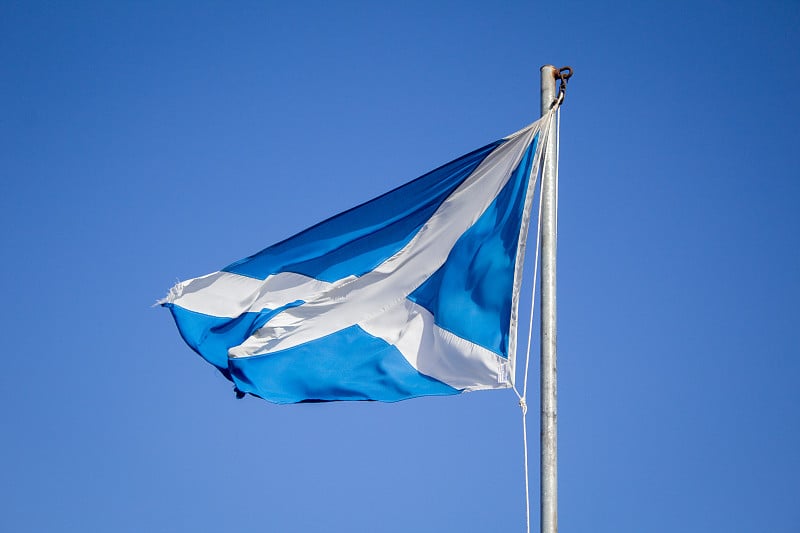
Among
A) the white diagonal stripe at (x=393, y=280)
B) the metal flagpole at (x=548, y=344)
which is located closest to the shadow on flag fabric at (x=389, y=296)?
the white diagonal stripe at (x=393, y=280)

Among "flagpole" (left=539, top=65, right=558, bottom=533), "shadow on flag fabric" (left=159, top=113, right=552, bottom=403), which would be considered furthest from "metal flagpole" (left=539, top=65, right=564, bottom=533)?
"shadow on flag fabric" (left=159, top=113, right=552, bottom=403)

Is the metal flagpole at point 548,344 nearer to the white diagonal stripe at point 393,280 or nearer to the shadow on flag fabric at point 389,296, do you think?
the shadow on flag fabric at point 389,296

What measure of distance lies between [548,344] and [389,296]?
307 cm

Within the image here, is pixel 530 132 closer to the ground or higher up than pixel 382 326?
higher up

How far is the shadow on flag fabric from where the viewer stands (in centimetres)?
1033

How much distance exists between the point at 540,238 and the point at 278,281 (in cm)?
433

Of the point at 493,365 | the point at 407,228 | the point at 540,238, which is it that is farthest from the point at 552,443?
the point at 407,228

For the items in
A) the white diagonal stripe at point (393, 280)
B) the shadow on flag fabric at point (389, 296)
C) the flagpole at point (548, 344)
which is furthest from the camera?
the white diagonal stripe at point (393, 280)

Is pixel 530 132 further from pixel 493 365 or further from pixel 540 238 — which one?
pixel 493 365

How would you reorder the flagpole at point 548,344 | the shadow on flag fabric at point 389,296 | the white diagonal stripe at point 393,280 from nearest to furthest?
the flagpole at point 548,344 → the shadow on flag fabric at point 389,296 → the white diagonal stripe at point 393,280

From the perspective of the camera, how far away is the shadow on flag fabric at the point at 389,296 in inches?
407

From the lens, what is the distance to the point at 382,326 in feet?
38.4

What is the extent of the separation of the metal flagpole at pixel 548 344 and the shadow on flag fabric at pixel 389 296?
252 millimetres

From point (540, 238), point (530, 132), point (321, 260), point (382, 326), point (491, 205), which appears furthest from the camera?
point (321, 260)
